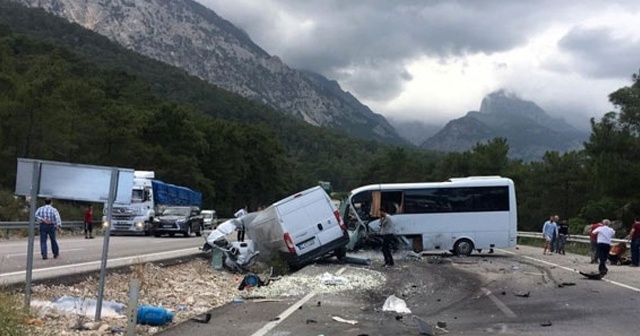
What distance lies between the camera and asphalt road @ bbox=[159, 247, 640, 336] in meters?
9.62

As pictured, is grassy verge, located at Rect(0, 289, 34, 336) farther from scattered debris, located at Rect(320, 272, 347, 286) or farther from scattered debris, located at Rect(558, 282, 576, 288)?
scattered debris, located at Rect(558, 282, 576, 288)

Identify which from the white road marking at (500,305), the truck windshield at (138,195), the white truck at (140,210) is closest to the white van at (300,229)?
the white road marking at (500,305)

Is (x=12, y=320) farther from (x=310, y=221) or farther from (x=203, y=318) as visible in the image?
(x=310, y=221)

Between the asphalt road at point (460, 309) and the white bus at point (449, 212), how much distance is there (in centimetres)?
781

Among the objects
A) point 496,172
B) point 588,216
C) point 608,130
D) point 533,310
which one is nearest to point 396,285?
point 533,310

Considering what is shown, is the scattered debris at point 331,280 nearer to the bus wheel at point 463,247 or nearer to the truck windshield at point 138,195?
the bus wheel at point 463,247

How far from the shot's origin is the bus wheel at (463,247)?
1040 inches

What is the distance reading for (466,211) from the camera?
26.8 metres

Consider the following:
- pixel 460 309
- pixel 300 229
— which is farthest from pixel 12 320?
pixel 300 229

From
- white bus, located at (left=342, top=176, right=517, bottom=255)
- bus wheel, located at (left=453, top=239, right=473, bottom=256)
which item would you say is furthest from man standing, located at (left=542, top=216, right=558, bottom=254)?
bus wheel, located at (left=453, top=239, right=473, bottom=256)

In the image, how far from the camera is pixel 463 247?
26.5 meters

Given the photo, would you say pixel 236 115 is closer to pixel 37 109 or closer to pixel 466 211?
pixel 37 109

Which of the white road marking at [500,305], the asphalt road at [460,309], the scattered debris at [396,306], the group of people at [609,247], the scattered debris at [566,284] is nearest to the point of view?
the asphalt road at [460,309]

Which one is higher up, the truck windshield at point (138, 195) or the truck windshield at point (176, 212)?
the truck windshield at point (138, 195)
